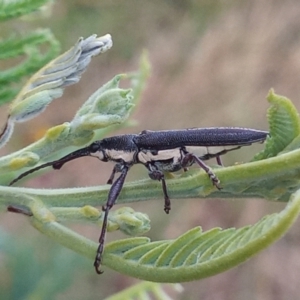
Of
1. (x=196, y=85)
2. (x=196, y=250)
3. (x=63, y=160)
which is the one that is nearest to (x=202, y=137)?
(x=63, y=160)

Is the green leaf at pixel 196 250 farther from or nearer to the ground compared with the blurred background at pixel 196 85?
nearer to the ground

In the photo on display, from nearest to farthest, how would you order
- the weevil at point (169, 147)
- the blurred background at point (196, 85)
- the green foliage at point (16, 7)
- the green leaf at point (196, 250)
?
the green leaf at point (196, 250) → the green foliage at point (16, 7) → the weevil at point (169, 147) → the blurred background at point (196, 85)

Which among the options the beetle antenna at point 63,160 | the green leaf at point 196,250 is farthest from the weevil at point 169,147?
the green leaf at point 196,250

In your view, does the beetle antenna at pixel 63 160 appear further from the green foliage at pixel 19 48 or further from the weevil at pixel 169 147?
the green foliage at pixel 19 48

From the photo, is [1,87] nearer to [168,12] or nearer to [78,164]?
[78,164]

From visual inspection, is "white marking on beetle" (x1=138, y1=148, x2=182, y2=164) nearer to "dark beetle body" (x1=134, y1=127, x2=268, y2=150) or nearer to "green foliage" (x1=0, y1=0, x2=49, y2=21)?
"dark beetle body" (x1=134, y1=127, x2=268, y2=150)

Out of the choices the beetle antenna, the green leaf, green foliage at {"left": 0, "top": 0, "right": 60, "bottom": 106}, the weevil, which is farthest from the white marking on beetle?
the green leaf
